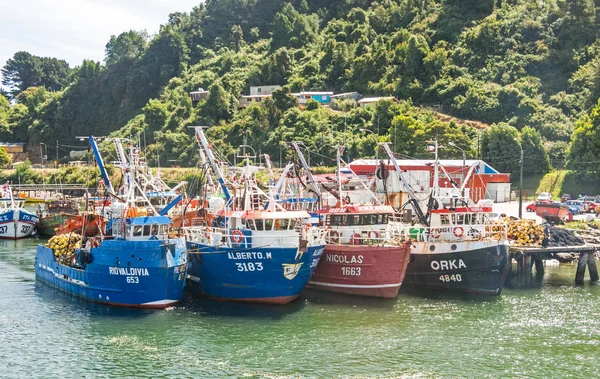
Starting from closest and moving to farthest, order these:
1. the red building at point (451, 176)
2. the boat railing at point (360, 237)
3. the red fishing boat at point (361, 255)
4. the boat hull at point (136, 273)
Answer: the boat hull at point (136, 273)
the red fishing boat at point (361, 255)
the boat railing at point (360, 237)
the red building at point (451, 176)

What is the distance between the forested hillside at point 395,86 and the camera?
99438 mm

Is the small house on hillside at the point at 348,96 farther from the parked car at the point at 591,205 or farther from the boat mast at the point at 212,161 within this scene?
the boat mast at the point at 212,161

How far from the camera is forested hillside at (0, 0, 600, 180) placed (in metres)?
99.4

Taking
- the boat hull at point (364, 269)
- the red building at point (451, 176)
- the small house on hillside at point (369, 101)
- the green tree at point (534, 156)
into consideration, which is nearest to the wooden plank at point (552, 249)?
the boat hull at point (364, 269)

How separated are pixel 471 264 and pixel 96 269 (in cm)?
2298

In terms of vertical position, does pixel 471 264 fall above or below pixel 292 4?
below

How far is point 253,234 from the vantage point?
41.3 metres

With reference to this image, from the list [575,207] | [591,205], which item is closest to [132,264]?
[575,207]

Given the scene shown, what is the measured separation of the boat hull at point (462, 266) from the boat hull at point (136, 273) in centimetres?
1514

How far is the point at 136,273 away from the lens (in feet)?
134

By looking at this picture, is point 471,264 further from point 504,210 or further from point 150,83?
point 150,83

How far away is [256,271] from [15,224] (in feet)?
150

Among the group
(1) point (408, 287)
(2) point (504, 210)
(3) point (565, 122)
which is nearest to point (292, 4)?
(3) point (565, 122)

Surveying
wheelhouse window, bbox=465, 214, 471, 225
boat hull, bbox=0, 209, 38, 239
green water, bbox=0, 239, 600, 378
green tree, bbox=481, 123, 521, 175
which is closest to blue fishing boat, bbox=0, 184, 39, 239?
boat hull, bbox=0, 209, 38, 239
